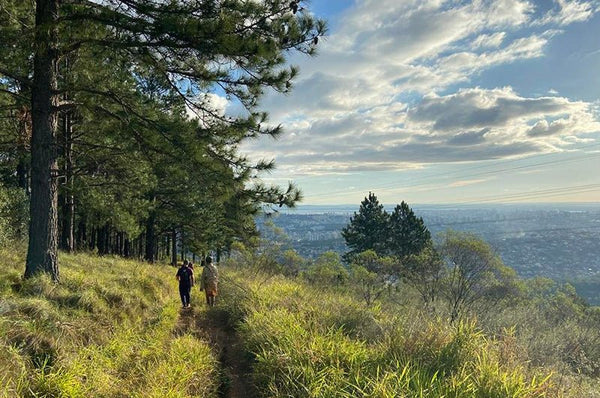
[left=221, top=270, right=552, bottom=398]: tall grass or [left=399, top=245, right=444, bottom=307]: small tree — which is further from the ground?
[left=221, top=270, right=552, bottom=398]: tall grass

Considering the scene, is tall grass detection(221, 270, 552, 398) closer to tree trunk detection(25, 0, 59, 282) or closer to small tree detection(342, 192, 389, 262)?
tree trunk detection(25, 0, 59, 282)

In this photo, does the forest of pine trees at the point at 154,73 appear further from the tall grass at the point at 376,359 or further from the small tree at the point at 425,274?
the small tree at the point at 425,274

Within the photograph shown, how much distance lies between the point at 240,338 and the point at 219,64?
513cm

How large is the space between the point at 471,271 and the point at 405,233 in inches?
679

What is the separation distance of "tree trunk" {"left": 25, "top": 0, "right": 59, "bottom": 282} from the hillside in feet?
1.56

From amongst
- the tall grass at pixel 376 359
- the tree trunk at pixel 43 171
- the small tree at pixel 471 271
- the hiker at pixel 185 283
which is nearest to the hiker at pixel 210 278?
the hiker at pixel 185 283

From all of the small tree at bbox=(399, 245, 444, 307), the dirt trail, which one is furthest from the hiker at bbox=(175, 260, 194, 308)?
the small tree at bbox=(399, 245, 444, 307)

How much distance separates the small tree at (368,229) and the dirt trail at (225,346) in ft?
109

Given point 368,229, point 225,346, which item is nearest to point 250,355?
point 225,346

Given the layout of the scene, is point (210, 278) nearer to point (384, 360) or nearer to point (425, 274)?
point (384, 360)

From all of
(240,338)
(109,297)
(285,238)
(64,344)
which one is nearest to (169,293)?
(109,297)

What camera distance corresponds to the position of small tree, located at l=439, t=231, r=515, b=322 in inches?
958

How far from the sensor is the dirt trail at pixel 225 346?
191 inches

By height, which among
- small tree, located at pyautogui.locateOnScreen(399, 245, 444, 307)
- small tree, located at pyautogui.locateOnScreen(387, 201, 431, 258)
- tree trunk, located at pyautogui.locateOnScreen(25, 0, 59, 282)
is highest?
tree trunk, located at pyautogui.locateOnScreen(25, 0, 59, 282)
